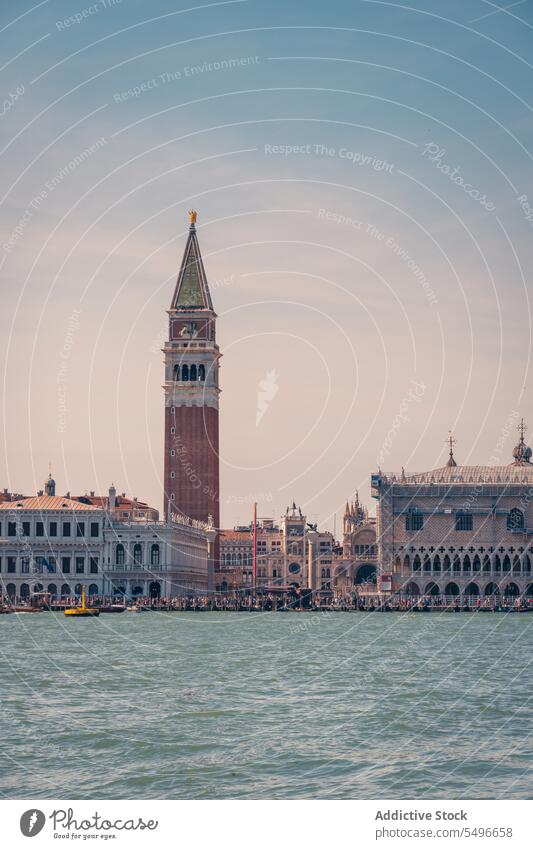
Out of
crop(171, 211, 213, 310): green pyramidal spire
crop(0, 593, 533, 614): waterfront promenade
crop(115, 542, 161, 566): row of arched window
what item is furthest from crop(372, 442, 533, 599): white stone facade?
crop(171, 211, 213, 310): green pyramidal spire

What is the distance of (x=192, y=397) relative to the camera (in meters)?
160

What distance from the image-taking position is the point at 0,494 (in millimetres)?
160000

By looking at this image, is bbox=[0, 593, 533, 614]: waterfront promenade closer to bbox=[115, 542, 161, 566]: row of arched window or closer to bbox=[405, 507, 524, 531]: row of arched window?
bbox=[115, 542, 161, 566]: row of arched window

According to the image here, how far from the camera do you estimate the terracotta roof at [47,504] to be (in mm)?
139750

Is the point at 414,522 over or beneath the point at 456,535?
over

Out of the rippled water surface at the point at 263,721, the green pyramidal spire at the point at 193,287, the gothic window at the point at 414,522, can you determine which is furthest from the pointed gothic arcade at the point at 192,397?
the rippled water surface at the point at 263,721

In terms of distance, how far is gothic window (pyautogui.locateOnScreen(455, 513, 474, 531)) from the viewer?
137625 millimetres

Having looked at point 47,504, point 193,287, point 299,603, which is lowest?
point 299,603

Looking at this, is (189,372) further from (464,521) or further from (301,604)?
(464,521)

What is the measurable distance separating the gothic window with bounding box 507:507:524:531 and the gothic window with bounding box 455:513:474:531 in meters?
3.75

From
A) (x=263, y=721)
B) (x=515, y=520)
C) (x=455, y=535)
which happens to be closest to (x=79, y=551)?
(x=455, y=535)

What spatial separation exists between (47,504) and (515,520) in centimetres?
4641

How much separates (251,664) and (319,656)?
6.77 meters
